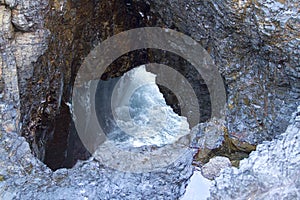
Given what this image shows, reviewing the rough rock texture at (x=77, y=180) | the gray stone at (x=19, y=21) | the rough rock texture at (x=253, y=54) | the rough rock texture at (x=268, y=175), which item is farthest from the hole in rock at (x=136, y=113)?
the rough rock texture at (x=268, y=175)

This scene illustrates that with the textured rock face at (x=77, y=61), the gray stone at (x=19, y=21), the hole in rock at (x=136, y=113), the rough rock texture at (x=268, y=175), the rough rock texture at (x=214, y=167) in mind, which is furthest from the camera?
the hole in rock at (x=136, y=113)

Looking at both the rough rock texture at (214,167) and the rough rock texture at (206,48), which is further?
the rough rock texture at (206,48)

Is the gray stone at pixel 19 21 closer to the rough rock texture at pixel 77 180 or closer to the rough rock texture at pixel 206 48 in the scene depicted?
the rough rock texture at pixel 206 48

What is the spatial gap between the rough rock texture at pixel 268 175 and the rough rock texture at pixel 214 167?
0.41 m

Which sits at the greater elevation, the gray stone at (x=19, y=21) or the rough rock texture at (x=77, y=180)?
the gray stone at (x=19, y=21)

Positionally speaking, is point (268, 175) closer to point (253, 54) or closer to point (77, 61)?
point (253, 54)

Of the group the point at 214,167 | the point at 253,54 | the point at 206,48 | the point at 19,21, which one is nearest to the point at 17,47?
the point at 19,21

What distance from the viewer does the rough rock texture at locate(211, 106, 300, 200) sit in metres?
1.69

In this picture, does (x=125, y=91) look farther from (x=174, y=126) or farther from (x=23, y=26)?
(x=23, y=26)

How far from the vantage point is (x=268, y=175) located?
70.2 inches

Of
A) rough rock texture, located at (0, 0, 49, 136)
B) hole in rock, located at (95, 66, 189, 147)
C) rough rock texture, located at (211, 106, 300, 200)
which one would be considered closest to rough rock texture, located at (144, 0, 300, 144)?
rough rock texture, located at (211, 106, 300, 200)

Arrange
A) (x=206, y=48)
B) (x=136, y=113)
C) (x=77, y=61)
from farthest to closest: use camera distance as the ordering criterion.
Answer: (x=136, y=113), (x=77, y=61), (x=206, y=48)

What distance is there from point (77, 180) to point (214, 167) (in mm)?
876

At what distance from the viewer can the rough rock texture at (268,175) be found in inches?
66.6
